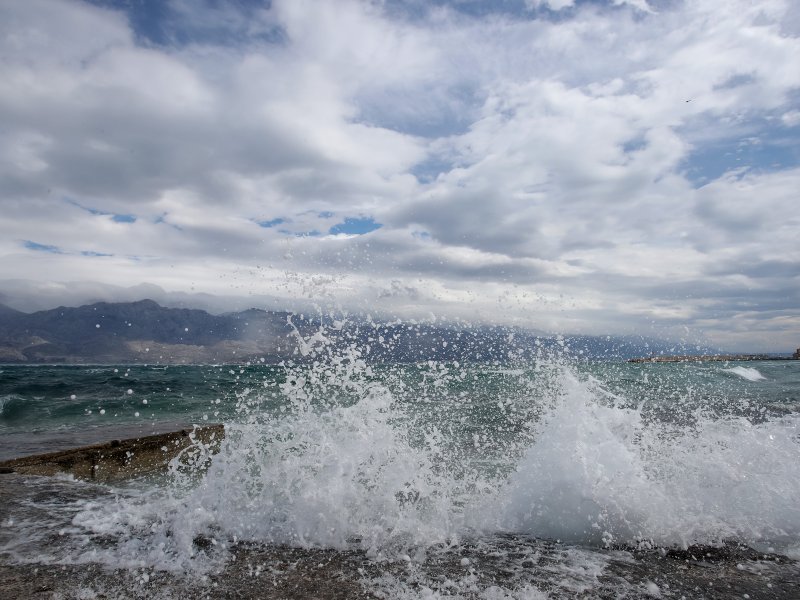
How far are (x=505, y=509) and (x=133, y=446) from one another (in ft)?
23.9

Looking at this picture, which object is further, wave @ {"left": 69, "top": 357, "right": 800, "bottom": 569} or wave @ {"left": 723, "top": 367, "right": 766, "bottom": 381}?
wave @ {"left": 723, "top": 367, "right": 766, "bottom": 381}

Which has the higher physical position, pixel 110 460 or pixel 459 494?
pixel 459 494

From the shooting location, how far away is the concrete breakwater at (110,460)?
817 centimetres

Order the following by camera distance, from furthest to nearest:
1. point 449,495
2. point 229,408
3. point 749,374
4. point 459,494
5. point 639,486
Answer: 1. point 749,374
2. point 229,408
3. point 459,494
4. point 449,495
5. point 639,486

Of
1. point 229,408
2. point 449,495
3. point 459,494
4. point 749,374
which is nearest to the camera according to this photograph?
point 449,495

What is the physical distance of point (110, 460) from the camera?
8719 mm

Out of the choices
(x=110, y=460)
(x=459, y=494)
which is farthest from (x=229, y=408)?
(x=459, y=494)

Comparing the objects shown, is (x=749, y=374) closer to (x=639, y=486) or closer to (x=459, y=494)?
(x=639, y=486)

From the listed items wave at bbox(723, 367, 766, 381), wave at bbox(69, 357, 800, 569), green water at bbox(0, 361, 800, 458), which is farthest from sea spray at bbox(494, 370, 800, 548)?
wave at bbox(723, 367, 766, 381)

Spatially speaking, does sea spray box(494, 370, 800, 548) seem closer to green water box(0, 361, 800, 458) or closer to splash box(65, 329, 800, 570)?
splash box(65, 329, 800, 570)

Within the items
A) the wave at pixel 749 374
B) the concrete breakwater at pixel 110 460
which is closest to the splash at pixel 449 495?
the concrete breakwater at pixel 110 460

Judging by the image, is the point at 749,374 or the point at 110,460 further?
the point at 749,374

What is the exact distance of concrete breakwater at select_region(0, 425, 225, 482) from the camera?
26.8ft

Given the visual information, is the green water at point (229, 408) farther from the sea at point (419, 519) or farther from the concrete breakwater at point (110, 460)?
the concrete breakwater at point (110, 460)
